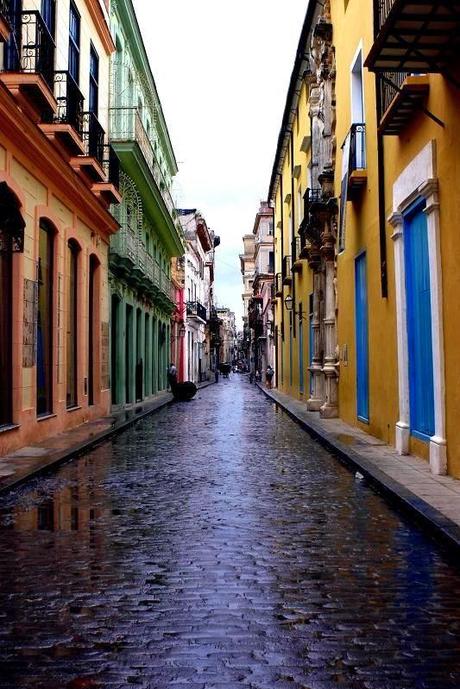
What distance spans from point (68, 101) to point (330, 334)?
783 centimetres

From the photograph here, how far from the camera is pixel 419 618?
3.88 meters

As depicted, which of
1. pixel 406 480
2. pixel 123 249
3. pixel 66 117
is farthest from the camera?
pixel 123 249

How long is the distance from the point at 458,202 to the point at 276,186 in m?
27.3

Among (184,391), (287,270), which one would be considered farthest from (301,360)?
(287,270)

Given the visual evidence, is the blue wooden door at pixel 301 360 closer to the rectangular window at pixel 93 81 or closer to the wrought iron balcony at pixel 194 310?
the rectangular window at pixel 93 81

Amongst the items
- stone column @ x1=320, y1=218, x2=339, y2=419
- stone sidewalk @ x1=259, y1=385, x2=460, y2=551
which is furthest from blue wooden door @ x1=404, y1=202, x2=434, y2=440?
stone column @ x1=320, y1=218, x2=339, y2=419

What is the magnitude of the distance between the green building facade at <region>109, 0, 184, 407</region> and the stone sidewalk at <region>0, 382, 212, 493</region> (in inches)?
187

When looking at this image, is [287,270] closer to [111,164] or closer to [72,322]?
[111,164]

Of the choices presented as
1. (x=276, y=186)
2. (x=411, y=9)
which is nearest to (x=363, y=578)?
(x=411, y=9)

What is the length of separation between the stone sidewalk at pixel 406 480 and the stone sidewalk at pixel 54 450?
395 cm

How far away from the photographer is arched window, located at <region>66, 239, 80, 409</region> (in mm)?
14578

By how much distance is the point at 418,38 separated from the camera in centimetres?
729

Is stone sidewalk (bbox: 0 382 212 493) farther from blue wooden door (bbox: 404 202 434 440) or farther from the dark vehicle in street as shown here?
the dark vehicle in street

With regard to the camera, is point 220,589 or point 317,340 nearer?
point 220,589
